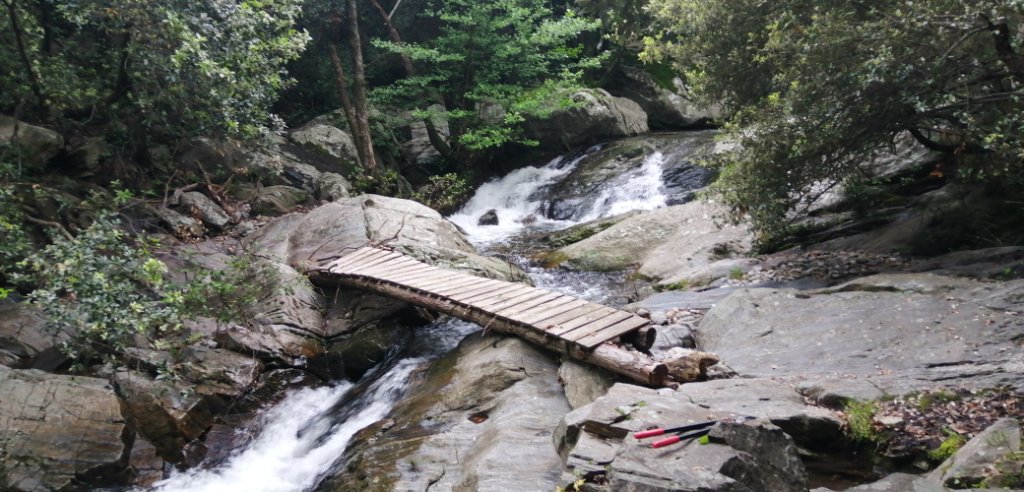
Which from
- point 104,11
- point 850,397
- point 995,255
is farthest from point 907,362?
point 104,11

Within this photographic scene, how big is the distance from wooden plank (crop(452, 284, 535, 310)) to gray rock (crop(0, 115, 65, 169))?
709cm

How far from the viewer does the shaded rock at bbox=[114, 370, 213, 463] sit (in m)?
6.26

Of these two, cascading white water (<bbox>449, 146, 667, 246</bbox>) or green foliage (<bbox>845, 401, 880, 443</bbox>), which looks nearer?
green foliage (<bbox>845, 401, 880, 443</bbox>)

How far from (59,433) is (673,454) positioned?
5.38 m

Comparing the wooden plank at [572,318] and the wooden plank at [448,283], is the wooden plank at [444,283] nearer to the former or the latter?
the wooden plank at [448,283]

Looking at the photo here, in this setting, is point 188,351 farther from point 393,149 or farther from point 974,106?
point 393,149

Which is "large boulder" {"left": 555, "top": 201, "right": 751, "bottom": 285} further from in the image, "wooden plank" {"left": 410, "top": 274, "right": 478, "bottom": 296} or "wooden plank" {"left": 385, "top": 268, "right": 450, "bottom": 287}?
"wooden plank" {"left": 385, "top": 268, "right": 450, "bottom": 287}

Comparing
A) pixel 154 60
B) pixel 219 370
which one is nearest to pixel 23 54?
pixel 154 60

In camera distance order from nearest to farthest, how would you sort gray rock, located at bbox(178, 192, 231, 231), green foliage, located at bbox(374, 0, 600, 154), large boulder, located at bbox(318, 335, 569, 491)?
large boulder, located at bbox(318, 335, 569, 491) < gray rock, located at bbox(178, 192, 231, 231) < green foliage, located at bbox(374, 0, 600, 154)

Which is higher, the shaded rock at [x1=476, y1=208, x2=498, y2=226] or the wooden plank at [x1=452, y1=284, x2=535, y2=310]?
the wooden plank at [x1=452, y1=284, x2=535, y2=310]

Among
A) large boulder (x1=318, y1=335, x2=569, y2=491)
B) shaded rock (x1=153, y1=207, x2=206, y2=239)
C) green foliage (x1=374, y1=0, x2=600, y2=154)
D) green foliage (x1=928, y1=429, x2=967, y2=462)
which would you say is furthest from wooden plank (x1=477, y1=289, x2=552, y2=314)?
green foliage (x1=374, y1=0, x2=600, y2=154)

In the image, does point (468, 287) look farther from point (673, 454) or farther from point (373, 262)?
point (673, 454)

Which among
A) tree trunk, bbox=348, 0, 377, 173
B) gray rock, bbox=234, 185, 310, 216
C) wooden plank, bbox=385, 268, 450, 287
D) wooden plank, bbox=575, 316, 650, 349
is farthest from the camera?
tree trunk, bbox=348, 0, 377, 173

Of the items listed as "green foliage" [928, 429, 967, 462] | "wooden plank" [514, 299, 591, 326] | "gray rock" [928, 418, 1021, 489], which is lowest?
"wooden plank" [514, 299, 591, 326]
